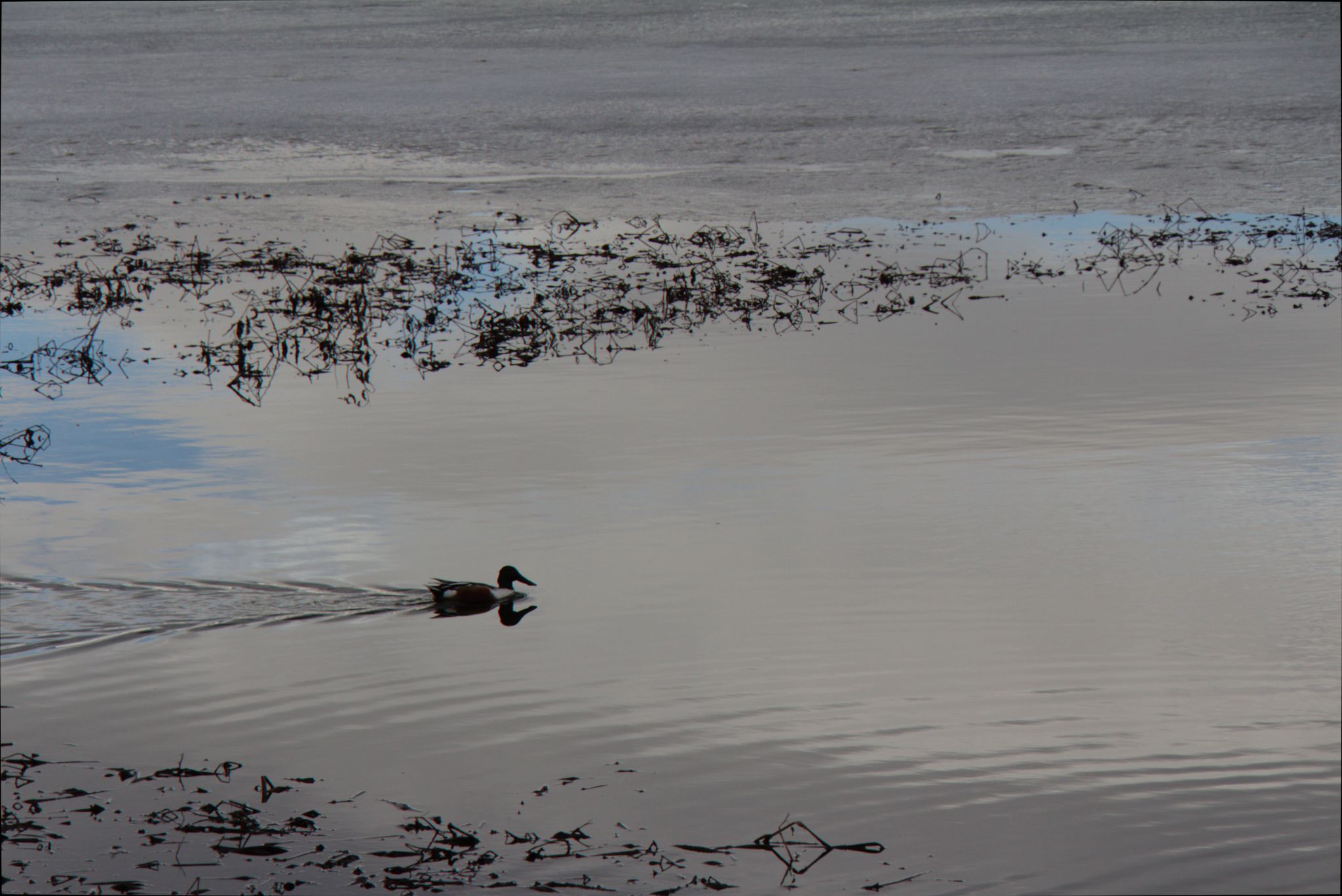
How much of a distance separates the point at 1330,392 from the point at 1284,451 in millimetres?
1532

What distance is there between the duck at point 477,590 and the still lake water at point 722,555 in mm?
124

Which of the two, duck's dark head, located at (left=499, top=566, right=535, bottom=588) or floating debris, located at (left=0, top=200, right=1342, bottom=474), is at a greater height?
floating debris, located at (left=0, top=200, right=1342, bottom=474)

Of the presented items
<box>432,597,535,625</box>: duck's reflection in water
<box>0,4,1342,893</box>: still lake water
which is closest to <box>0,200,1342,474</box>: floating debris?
<box>0,4,1342,893</box>: still lake water

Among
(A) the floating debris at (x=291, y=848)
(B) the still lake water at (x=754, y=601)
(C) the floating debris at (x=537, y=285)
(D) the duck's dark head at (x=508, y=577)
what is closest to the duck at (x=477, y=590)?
(D) the duck's dark head at (x=508, y=577)

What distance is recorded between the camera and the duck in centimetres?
762

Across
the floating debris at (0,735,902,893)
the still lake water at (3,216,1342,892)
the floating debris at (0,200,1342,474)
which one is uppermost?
the floating debris at (0,200,1342,474)

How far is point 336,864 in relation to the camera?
530cm

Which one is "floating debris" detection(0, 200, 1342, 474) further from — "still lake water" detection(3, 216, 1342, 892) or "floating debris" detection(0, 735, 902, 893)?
"floating debris" detection(0, 735, 902, 893)

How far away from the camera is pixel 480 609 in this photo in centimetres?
762

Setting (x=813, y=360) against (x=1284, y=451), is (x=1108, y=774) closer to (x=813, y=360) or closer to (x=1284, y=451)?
(x=1284, y=451)

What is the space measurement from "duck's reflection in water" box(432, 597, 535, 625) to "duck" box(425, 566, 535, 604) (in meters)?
0.01

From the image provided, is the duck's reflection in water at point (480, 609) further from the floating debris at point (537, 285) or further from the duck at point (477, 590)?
the floating debris at point (537, 285)

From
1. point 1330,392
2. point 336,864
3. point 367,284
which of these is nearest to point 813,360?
point 1330,392

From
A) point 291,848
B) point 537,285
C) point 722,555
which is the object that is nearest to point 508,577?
point 722,555
